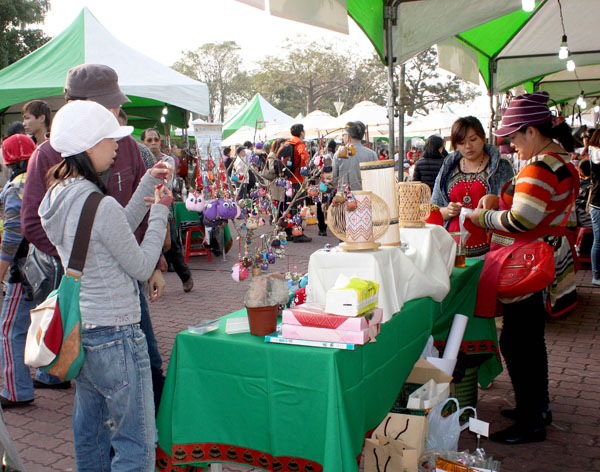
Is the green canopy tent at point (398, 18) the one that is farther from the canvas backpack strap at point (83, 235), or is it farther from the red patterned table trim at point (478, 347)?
the canvas backpack strap at point (83, 235)

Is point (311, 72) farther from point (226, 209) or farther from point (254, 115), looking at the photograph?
point (226, 209)

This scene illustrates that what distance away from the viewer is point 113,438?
2076mm

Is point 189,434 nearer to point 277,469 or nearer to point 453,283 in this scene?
point 277,469

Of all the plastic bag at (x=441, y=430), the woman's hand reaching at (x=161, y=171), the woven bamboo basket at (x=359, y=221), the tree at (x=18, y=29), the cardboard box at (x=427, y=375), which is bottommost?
the plastic bag at (x=441, y=430)

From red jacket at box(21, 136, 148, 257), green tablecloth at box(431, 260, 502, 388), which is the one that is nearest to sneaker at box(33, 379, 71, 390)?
red jacket at box(21, 136, 148, 257)

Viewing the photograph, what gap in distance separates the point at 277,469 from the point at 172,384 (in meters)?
0.55

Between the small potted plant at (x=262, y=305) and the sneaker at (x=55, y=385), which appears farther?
the sneaker at (x=55, y=385)

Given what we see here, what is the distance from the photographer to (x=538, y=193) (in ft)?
9.32

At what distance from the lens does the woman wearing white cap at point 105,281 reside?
1888 mm

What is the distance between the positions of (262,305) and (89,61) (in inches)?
267

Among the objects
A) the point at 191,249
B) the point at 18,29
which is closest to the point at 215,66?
the point at 18,29

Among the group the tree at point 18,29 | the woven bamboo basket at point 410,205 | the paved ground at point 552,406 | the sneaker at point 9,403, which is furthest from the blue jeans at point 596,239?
the tree at point 18,29

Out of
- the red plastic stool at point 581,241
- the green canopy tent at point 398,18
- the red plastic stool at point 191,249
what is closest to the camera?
the green canopy tent at point 398,18

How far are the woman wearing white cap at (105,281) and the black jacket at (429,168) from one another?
531 cm
